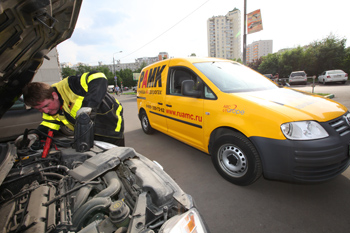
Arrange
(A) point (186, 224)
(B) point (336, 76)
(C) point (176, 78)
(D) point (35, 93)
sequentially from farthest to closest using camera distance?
1. (B) point (336, 76)
2. (C) point (176, 78)
3. (D) point (35, 93)
4. (A) point (186, 224)

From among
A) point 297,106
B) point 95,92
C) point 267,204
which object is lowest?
point 267,204

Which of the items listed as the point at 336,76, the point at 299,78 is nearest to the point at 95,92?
the point at 336,76

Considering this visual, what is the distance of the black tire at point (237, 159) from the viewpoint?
2.16 m

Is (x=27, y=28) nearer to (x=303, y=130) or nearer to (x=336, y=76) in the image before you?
(x=303, y=130)

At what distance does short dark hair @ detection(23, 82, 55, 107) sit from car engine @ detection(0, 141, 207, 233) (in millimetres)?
560

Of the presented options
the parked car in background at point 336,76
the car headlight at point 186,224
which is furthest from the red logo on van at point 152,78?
the parked car in background at point 336,76

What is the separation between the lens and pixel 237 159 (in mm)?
2363

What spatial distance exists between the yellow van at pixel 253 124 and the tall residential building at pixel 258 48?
109482 millimetres

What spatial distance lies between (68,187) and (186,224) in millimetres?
990

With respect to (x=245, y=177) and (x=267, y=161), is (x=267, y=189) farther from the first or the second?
(x=267, y=161)

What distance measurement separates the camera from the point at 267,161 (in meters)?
2.00

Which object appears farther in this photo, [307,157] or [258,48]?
[258,48]

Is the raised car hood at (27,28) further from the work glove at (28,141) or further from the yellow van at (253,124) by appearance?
the yellow van at (253,124)

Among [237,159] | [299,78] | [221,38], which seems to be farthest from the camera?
[221,38]
